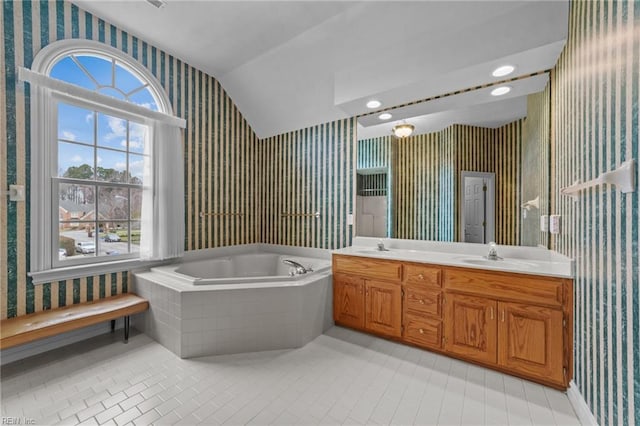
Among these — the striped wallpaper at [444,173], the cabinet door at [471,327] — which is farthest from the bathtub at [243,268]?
the cabinet door at [471,327]

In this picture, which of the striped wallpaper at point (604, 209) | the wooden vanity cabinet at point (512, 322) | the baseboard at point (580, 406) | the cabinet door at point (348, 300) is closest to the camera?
the striped wallpaper at point (604, 209)

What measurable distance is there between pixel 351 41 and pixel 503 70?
4.29ft

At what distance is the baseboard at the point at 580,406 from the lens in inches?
54.7

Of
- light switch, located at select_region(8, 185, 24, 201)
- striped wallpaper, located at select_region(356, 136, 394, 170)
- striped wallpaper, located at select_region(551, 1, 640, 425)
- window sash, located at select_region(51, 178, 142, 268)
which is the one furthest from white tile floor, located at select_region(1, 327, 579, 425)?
striped wallpaper, located at select_region(356, 136, 394, 170)

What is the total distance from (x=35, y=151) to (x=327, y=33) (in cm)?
264

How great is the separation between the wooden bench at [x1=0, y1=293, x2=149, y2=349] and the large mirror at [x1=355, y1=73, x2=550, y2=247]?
8.17 feet

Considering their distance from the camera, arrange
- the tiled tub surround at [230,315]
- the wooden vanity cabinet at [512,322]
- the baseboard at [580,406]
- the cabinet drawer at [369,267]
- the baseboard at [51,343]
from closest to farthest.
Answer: the baseboard at [580,406]
the wooden vanity cabinet at [512,322]
the baseboard at [51,343]
the tiled tub surround at [230,315]
the cabinet drawer at [369,267]

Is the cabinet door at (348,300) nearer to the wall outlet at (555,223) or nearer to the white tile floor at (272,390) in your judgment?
the white tile floor at (272,390)

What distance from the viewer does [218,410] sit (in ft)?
5.13

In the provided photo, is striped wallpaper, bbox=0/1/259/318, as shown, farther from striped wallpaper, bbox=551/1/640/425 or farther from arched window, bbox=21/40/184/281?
striped wallpaper, bbox=551/1/640/425

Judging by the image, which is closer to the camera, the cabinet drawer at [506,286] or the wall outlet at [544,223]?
the cabinet drawer at [506,286]

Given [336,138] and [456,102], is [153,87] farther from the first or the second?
[456,102]

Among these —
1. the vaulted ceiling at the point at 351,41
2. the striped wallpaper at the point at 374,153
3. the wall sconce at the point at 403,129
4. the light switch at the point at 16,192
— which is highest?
the vaulted ceiling at the point at 351,41

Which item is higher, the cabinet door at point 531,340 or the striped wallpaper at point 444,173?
the striped wallpaper at point 444,173
